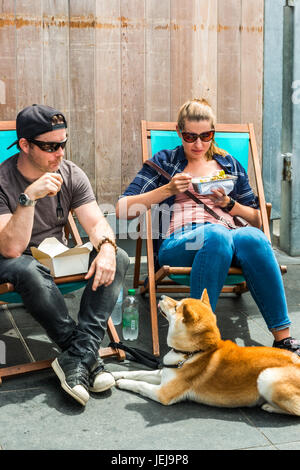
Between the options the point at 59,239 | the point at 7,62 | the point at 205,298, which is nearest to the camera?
the point at 205,298

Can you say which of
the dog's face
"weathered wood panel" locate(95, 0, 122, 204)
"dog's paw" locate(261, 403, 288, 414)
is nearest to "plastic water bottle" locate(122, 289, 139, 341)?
the dog's face

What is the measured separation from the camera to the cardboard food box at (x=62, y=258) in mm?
3098

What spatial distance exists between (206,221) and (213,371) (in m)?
1.04

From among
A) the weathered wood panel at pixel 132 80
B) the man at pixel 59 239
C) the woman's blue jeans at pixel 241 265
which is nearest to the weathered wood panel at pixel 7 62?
the weathered wood panel at pixel 132 80

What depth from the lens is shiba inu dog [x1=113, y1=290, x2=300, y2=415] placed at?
2752mm

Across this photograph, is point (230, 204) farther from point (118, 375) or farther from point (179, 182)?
point (118, 375)

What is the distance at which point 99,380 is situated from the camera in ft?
9.74

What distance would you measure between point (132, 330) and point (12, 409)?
1041 mm

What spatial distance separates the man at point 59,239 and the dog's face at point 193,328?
0.36 metres

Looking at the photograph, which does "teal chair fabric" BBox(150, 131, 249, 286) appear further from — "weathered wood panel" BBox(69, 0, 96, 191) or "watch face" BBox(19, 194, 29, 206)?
"watch face" BBox(19, 194, 29, 206)

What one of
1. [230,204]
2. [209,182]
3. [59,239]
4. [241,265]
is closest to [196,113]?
[209,182]

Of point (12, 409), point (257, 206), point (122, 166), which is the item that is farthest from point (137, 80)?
point (12, 409)

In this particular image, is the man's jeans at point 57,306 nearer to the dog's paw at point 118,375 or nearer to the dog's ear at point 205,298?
the dog's paw at point 118,375

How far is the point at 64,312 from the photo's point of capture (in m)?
3.03
